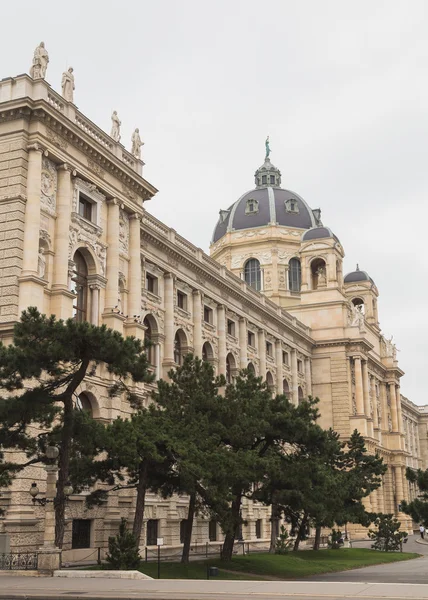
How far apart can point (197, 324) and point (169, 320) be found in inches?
204

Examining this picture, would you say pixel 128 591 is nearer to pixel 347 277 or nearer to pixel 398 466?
pixel 398 466

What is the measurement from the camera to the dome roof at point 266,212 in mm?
103062

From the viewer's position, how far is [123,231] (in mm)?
44875

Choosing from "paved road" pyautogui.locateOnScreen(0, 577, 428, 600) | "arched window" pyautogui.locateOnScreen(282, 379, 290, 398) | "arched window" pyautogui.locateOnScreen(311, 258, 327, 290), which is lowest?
"paved road" pyautogui.locateOnScreen(0, 577, 428, 600)

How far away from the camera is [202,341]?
198 ft

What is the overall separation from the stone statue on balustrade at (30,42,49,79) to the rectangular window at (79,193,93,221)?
649cm

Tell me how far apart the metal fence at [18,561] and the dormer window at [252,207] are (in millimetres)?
77428

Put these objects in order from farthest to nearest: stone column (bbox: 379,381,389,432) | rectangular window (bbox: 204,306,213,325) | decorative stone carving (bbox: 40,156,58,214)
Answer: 1. stone column (bbox: 379,381,389,432)
2. rectangular window (bbox: 204,306,213,325)
3. decorative stone carving (bbox: 40,156,58,214)

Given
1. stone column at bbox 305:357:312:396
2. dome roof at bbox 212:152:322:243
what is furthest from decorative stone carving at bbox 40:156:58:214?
dome roof at bbox 212:152:322:243

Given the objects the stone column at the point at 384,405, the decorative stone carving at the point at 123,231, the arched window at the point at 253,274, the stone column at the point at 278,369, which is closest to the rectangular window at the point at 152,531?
the decorative stone carving at the point at 123,231

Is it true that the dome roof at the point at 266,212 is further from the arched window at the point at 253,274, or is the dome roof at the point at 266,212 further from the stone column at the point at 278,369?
the stone column at the point at 278,369

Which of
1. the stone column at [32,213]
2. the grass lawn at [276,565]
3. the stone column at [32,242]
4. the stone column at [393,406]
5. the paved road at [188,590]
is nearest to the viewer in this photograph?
the paved road at [188,590]

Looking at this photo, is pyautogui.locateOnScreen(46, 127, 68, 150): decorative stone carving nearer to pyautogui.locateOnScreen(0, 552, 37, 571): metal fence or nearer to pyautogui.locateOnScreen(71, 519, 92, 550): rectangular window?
pyautogui.locateOnScreen(71, 519, 92, 550): rectangular window

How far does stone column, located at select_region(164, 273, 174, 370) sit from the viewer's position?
53.4 m
